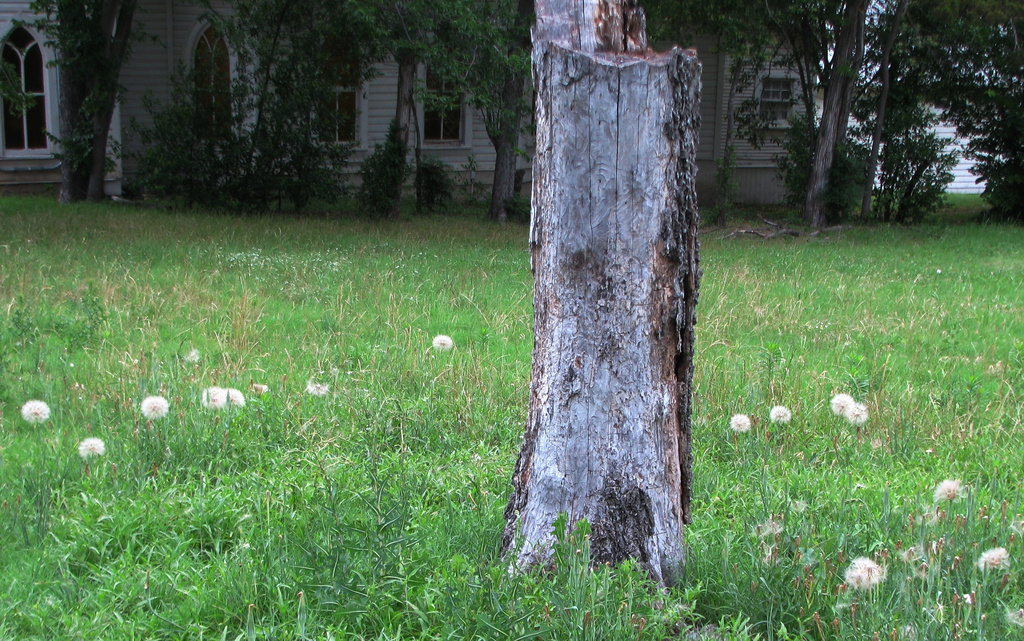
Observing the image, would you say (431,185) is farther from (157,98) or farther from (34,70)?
(34,70)

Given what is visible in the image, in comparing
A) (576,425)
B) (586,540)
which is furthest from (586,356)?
(586,540)

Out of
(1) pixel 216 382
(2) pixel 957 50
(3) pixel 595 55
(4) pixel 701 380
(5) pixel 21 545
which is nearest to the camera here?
(3) pixel 595 55

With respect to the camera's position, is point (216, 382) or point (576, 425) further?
point (216, 382)

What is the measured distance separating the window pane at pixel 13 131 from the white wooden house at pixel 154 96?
0.02 meters

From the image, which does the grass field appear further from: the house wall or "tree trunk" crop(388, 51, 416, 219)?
the house wall

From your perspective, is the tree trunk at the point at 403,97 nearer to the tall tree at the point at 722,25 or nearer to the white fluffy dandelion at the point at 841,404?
the tall tree at the point at 722,25

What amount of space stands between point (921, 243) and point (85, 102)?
56.3ft

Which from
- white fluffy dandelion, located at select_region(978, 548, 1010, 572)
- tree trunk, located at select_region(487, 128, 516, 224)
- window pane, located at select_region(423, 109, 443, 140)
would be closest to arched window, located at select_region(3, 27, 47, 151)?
window pane, located at select_region(423, 109, 443, 140)

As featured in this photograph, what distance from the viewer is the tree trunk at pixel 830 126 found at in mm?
18859

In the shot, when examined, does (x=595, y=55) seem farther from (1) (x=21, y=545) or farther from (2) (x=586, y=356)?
(1) (x=21, y=545)

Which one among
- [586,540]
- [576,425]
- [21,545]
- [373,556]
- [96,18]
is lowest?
[21,545]

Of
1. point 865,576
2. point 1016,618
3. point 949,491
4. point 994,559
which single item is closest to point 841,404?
point 949,491

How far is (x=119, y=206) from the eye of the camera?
58.7ft

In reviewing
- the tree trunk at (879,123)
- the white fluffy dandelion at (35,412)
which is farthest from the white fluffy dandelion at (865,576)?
the tree trunk at (879,123)
